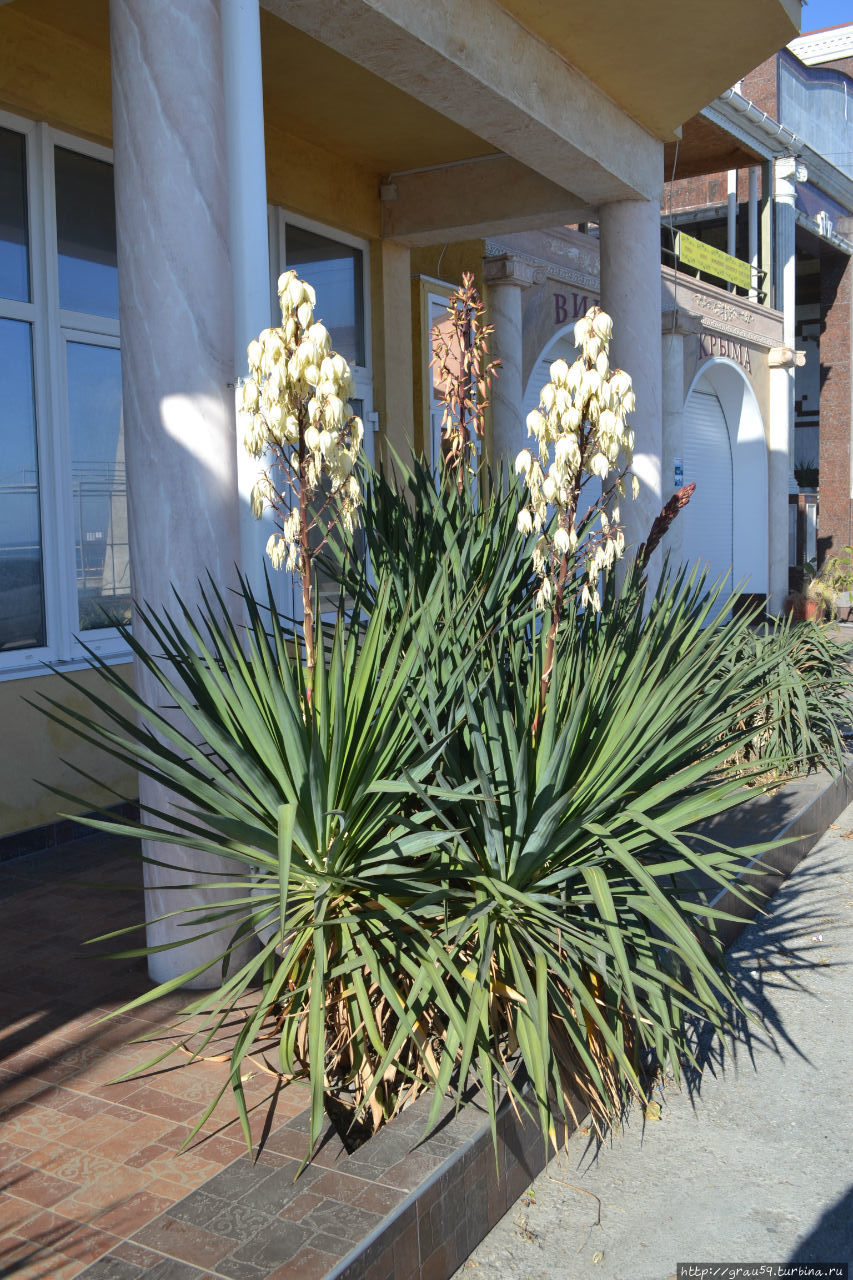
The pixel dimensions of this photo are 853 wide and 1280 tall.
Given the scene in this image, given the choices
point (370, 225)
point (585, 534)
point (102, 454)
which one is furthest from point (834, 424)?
point (585, 534)

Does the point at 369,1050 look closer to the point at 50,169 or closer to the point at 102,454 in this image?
the point at 102,454

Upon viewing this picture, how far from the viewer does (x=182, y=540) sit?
3943mm

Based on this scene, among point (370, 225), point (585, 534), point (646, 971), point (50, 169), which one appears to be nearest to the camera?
point (646, 971)

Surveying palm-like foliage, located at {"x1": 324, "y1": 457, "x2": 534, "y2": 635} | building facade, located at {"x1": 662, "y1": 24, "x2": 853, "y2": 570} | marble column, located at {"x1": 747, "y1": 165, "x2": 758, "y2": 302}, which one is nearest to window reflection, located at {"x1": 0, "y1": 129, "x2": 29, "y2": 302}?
palm-like foliage, located at {"x1": 324, "y1": 457, "x2": 534, "y2": 635}

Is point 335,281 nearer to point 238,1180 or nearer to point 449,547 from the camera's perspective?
point 449,547

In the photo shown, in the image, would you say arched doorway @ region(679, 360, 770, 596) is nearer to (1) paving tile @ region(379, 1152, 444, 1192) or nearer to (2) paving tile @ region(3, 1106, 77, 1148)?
(2) paving tile @ region(3, 1106, 77, 1148)

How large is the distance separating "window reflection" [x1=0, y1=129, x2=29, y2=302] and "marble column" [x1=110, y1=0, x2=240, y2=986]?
241 centimetres

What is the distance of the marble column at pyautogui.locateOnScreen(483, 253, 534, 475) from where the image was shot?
11.0 metres

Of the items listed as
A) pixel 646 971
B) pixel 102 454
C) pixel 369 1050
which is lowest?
pixel 369 1050

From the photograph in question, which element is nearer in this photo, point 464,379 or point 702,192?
point 464,379

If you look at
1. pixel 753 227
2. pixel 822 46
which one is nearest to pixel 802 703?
Answer: pixel 753 227

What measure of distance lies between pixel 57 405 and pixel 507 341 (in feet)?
19.5

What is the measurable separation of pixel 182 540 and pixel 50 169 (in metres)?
3.43

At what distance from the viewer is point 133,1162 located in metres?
2.91
